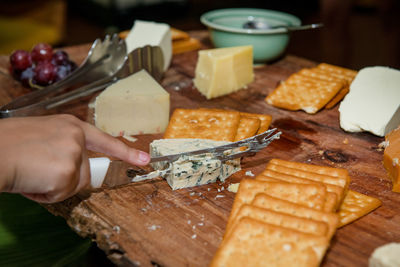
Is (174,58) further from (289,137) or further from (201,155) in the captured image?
(201,155)

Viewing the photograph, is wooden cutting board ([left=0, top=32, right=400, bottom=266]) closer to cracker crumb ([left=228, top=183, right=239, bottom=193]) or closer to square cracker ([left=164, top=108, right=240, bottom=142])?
cracker crumb ([left=228, top=183, right=239, bottom=193])

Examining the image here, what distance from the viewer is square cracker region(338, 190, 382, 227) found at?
1164mm

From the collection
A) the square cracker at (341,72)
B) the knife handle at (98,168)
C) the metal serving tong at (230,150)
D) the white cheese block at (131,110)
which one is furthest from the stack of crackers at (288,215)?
the square cracker at (341,72)

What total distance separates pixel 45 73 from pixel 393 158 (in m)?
1.46

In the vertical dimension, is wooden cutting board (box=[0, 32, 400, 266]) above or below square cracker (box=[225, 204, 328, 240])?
below

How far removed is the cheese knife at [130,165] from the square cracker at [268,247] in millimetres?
356

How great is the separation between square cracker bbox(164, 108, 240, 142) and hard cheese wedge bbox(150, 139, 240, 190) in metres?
0.09

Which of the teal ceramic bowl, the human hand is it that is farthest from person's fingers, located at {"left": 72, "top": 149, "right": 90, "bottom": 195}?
the teal ceramic bowl

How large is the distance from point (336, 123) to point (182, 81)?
780 mm

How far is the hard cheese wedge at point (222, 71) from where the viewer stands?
1.94 metres

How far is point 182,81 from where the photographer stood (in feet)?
6.93

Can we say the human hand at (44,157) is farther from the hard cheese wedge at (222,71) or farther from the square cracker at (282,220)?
the hard cheese wedge at (222,71)

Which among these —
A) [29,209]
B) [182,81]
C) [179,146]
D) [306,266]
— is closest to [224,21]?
[182,81]

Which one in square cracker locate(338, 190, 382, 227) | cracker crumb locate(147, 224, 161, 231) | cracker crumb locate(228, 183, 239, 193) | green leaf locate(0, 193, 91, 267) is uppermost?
square cracker locate(338, 190, 382, 227)
